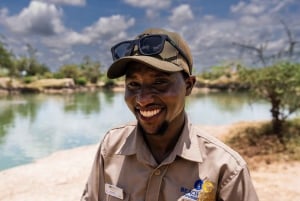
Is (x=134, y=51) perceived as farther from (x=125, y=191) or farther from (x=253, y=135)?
(x=253, y=135)

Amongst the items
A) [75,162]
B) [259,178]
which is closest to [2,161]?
[75,162]

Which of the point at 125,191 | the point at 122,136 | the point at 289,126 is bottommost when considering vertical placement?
the point at 289,126

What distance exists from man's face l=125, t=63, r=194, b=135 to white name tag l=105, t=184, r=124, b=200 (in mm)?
247

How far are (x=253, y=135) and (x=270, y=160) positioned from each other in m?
1.46

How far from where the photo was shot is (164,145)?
1.36m

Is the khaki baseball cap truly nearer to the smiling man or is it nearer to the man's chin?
the smiling man

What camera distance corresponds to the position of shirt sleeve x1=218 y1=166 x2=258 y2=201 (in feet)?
3.88

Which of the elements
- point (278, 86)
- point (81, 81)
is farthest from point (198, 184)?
point (81, 81)

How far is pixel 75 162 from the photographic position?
246 inches

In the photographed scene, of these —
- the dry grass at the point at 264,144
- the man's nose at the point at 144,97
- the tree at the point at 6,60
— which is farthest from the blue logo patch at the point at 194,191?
the tree at the point at 6,60

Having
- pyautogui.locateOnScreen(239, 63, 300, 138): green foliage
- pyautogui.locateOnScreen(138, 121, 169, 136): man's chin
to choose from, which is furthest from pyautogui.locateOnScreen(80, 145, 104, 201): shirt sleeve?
A: pyautogui.locateOnScreen(239, 63, 300, 138): green foliage

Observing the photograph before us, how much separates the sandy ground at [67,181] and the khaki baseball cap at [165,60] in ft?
10.1

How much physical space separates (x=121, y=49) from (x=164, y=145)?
0.41 m

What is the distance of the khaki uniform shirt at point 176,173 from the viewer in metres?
1.20
